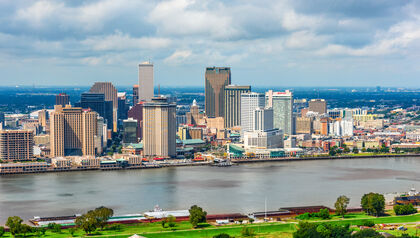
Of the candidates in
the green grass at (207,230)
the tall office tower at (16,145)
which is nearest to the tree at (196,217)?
the green grass at (207,230)

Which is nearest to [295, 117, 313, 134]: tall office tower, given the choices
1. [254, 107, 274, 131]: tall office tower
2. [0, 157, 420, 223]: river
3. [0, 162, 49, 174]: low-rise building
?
[254, 107, 274, 131]: tall office tower

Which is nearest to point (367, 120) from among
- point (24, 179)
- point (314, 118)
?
point (314, 118)

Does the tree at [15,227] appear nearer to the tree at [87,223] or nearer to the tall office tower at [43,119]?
the tree at [87,223]

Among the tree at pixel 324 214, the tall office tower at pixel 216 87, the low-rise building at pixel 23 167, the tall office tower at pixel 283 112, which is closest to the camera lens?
the tree at pixel 324 214

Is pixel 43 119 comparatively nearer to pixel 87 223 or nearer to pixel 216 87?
pixel 216 87

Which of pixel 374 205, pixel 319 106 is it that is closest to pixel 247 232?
pixel 374 205

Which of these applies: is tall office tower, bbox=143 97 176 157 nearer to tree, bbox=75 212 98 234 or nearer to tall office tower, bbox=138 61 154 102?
tree, bbox=75 212 98 234

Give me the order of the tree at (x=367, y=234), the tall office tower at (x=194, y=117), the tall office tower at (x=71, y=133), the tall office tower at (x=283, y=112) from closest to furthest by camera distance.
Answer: the tree at (x=367, y=234), the tall office tower at (x=71, y=133), the tall office tower at (x=283, y=112), the tall office tower at (x=194, y=117)
